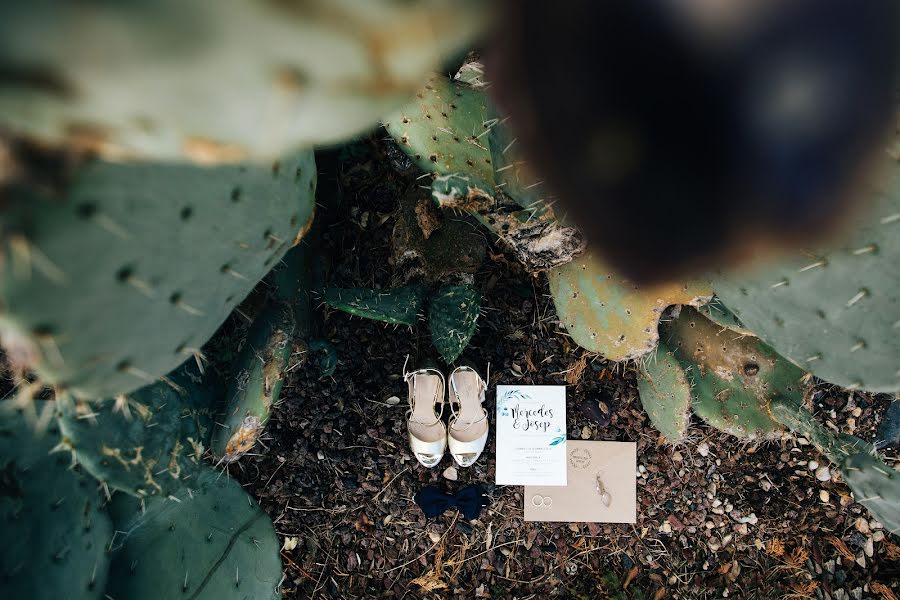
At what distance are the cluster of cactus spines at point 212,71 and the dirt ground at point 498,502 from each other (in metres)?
1.40

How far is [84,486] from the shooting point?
1181 millimetres

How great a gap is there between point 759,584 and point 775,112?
78.5 inches

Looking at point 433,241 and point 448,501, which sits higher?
point 433,241

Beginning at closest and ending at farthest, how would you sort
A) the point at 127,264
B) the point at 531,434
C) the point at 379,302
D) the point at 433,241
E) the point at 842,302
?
the point at 127,264 < the point at 842,302 < the point at 379,302 < the point at 433,241 < the point at 531,434

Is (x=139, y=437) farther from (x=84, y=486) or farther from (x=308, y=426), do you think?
(x=308, y=426)

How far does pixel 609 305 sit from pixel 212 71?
3.72ft

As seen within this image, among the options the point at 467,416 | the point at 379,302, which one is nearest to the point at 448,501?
the point at 467,416

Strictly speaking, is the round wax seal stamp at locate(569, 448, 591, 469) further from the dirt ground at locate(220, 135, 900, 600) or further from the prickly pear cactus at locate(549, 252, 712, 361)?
the prickly pear cactus at locate(549, 252, 712, 361)

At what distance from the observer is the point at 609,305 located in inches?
53.4

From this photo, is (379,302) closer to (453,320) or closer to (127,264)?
(453,320)

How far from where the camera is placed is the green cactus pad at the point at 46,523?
3.38 feet

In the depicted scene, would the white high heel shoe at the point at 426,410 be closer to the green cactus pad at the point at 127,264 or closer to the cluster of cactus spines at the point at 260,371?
the cluster of cactus spines at the point at 260,371

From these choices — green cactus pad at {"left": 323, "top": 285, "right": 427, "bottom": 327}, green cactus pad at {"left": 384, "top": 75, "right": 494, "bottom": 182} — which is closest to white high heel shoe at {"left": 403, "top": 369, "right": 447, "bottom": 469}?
green cactus pad at {"left": 323, "top": 285, "right": 427, "bottom": 327}

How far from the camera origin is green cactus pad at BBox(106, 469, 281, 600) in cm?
128
